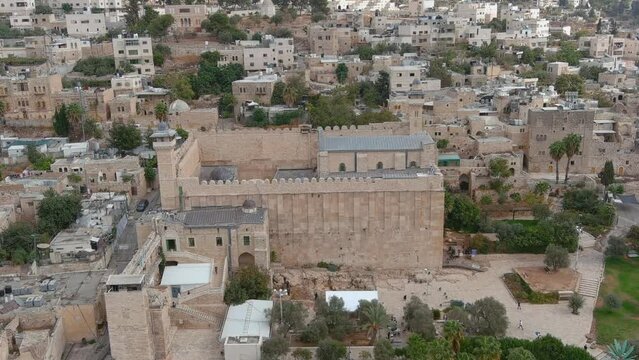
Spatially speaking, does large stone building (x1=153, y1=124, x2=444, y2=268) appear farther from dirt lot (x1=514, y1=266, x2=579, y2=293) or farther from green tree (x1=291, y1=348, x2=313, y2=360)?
green tree (x1=291, y1=348, x2=313, y2=360)

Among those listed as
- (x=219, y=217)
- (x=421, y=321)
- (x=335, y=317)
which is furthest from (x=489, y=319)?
(x=219, y=217)

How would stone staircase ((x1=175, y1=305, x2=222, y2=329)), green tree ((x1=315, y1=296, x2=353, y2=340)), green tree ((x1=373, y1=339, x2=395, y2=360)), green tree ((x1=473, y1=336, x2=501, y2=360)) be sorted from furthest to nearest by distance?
1. stone staircase ((x1=175, y1=305, x2=222, y2=329))
2. green tree ((x1=315, y1=296, x2=353, y2=340))
3. green tree ((x1=373, y1=339, x2=395, y2=360))
4. green tree ((x1=473, y1=336, x2=501, y2=360))

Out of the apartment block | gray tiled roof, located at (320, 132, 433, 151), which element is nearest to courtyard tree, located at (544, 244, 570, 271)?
gray tiled roof, located at (320, 132, 433, 151)

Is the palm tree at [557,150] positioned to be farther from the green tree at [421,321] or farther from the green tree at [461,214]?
the green tree at [421,321]

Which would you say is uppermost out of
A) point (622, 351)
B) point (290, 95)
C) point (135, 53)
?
point (135, 53)

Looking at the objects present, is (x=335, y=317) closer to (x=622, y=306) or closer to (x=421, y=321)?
(x=421, y=321)

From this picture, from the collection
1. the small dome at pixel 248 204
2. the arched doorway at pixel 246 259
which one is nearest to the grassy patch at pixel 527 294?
the arched doorway at pixel 246 259
